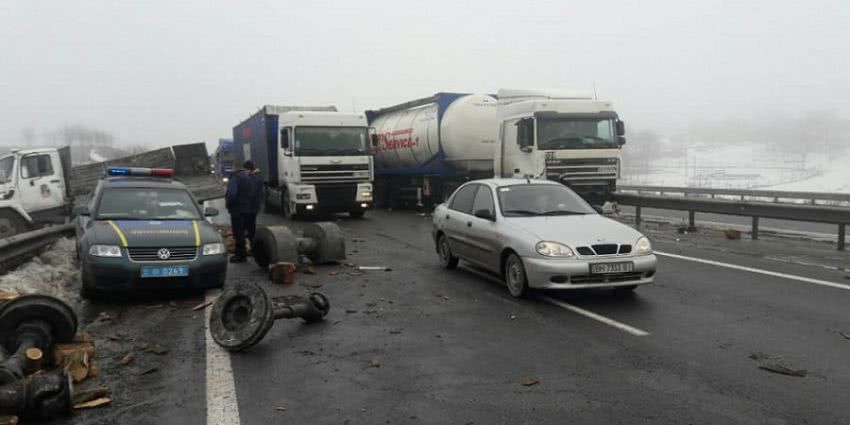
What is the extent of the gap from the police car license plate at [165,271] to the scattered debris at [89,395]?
3170 millimetres

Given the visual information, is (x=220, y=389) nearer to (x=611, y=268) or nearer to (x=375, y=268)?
(x=611, y=268)

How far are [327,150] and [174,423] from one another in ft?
50.2

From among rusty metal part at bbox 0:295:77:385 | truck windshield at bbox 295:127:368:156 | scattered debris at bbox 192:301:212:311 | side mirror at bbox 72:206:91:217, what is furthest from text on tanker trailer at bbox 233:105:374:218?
rusty metal part at bbox 0:295:77:385

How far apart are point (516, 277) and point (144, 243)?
4455 mm

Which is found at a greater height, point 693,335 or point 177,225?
point 177,225

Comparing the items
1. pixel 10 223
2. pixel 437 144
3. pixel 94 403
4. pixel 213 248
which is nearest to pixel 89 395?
pixel 94 403

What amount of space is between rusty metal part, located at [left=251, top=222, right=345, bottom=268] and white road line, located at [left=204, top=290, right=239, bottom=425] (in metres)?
3.85

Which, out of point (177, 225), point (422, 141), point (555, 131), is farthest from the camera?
point (422, 141)

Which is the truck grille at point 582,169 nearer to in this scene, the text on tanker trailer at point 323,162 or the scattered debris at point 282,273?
the text on tanker trailer at point 323,162

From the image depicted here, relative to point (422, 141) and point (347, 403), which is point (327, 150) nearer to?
point (422, 141)

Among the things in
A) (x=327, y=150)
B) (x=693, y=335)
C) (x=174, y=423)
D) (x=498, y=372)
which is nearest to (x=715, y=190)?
(x=327, y=150)

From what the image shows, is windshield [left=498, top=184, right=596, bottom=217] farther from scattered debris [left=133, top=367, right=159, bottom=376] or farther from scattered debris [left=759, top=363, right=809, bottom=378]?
scattered debris [left=133, top=367, right=159, bottom=376]

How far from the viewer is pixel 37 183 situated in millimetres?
16188

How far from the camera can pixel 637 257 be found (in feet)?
24.8
